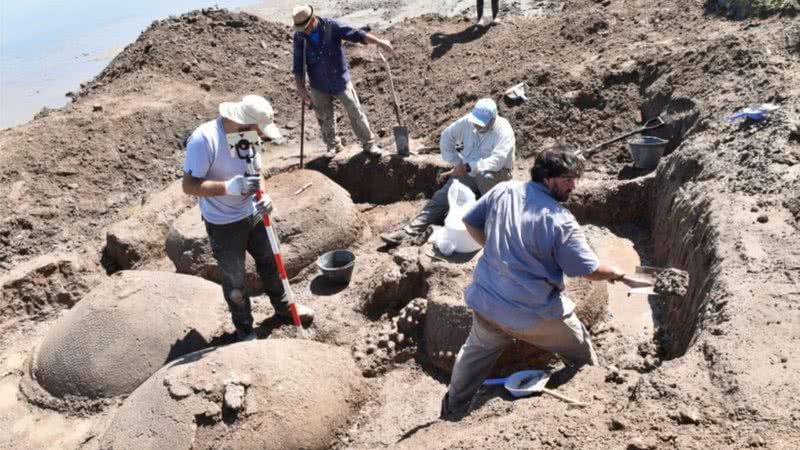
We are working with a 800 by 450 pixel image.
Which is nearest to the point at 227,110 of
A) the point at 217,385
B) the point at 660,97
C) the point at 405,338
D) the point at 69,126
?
the point at 217,385

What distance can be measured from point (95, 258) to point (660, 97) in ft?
21.6

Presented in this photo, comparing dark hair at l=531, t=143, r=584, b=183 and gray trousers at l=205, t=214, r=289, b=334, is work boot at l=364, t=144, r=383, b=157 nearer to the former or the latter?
gray trousers at l=205, t=214, r=289, b=334

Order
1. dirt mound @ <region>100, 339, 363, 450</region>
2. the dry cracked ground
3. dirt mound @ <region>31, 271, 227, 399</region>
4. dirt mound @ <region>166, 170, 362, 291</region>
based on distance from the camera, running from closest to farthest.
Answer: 1. the dry cracked ground
2. dirt mound @ <region>100, 339, 363, 450</region>
3. dirt mound @ <region>31, 271, 227, 399</region>
4. dirt mound @ <region>166, 170, 362, 291</region>

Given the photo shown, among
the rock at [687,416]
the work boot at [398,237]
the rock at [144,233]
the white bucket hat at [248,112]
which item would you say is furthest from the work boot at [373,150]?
the rock at [687,416]

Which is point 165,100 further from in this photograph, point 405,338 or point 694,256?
point 694,256

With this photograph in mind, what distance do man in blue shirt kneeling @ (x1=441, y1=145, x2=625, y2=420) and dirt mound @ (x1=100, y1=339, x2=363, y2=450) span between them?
44.1 inches

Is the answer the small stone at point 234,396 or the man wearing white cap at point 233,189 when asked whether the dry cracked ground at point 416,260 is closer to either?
the small stone at point 234,396

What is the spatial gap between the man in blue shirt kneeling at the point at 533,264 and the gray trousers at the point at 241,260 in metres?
1.80

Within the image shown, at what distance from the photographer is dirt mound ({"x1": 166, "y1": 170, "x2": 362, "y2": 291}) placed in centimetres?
636

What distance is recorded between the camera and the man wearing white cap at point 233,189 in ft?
14.3

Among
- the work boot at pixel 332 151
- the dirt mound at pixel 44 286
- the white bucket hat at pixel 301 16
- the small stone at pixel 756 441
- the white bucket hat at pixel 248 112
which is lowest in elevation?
the dirt mound at pixel 44 286

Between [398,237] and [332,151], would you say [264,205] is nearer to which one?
[398,237]

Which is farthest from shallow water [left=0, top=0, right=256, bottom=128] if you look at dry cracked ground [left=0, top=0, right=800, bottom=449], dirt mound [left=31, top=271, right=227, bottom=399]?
dirt mound [left=31, top=271, right=227, bottom=399]

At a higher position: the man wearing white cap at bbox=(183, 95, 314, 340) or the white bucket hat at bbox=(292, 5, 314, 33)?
the white bucket hat at bbox=(292, 5, 314, 33)
